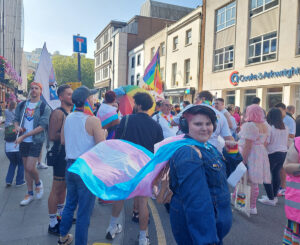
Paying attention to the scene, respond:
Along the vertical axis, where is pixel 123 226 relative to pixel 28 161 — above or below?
below

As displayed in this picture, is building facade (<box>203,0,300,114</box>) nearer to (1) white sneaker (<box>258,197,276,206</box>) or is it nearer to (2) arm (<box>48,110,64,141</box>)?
(1) white sneaker (<box>258,197,276,206</box>)

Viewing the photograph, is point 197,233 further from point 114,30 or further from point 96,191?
point 114,30

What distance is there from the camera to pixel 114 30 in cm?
→ 4256

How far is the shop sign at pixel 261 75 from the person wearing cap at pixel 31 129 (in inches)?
501

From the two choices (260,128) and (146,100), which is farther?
(260,128)

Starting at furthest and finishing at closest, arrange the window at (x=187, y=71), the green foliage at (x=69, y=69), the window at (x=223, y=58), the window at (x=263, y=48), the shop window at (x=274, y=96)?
the green foliage at (x=69, y=69), the window at (x=187, y=71), the window at (x=223, y=58), the window at (x=263, y=48), the shop window at (x=274, y=96)

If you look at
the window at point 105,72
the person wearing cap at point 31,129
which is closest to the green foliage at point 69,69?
the window at point 105,72

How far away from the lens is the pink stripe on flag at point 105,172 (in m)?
2.03

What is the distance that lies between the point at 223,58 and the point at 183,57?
5088 mm

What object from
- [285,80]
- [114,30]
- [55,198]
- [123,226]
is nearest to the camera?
[55,198]

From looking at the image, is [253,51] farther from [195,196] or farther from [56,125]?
[195,196]

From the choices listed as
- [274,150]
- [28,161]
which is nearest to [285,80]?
[274,150]

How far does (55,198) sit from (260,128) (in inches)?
135

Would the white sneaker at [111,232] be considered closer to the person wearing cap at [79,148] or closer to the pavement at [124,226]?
the pavement at [124,226]
